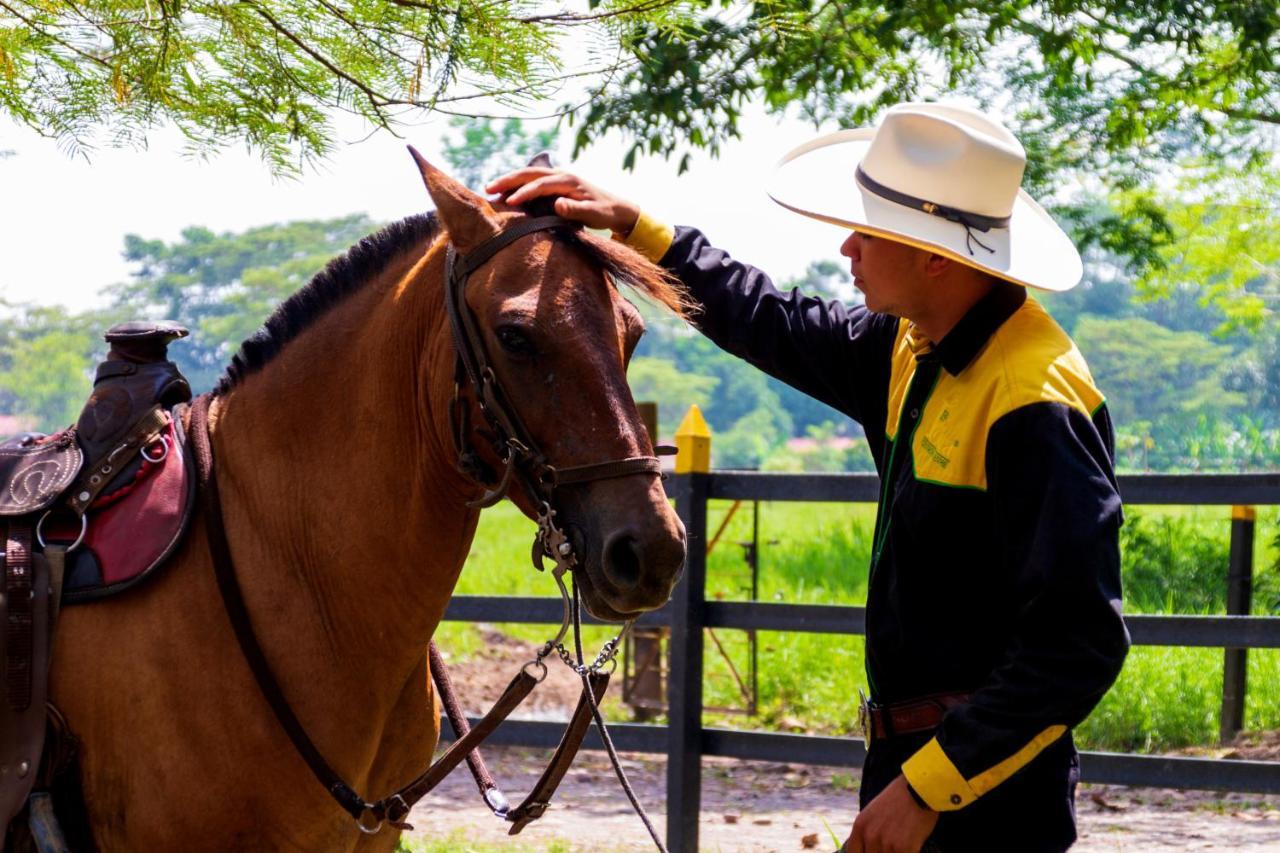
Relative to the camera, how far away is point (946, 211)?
7.09 ft

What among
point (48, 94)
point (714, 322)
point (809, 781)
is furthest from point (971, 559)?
point (809, 781)

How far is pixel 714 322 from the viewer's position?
111 inches

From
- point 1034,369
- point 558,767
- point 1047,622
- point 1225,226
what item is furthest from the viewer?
point 1225,226

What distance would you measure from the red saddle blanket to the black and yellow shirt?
1362mm

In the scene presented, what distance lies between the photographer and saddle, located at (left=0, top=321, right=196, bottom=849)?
7.79ft

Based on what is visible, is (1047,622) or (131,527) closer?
(1047,622)

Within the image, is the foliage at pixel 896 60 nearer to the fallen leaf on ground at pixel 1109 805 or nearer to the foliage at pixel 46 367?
the fallen leaf on ground at pixel 1109 805

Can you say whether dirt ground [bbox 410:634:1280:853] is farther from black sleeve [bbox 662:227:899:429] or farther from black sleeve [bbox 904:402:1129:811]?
black sleeve [bbox 904:402:1129:811]

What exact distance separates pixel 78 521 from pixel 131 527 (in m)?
0.12

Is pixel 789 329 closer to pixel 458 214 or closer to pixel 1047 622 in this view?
pixel 458 214

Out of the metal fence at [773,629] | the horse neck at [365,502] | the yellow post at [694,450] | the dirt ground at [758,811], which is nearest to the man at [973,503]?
the horse neck at [365,502]

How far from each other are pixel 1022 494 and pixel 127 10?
3.04 meters

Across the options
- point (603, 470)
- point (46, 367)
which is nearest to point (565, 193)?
point (603, 470)

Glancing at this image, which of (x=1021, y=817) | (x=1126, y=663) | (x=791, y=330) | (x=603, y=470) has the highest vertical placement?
(x=791, y=330)
